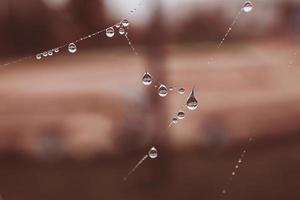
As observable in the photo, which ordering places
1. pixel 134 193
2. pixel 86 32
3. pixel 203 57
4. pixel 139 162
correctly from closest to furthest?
pixel 134 193, pixel 139 162, pixel 203 57, pixel 86 32

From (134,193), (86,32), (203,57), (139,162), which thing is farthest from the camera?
(86,32)

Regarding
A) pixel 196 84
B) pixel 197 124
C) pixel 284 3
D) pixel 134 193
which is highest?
pixel 284 3

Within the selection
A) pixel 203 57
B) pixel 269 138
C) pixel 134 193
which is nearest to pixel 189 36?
pixel 203 57

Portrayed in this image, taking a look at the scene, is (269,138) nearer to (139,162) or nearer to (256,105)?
(256,105)

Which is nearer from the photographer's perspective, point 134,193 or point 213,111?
point 134,193

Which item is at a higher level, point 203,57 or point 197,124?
point 203,57

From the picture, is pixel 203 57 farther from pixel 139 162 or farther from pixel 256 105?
pixel 139 162
